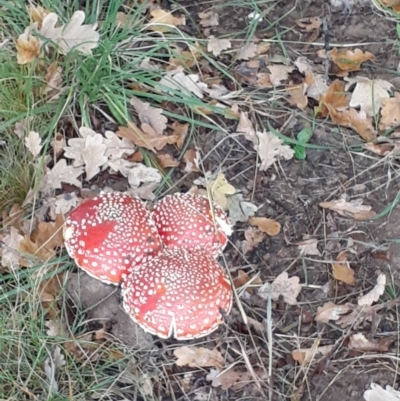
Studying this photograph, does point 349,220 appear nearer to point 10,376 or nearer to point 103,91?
Answer: point 103,91

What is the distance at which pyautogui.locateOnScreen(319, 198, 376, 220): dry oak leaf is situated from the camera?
2.82m

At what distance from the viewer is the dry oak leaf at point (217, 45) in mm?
3223

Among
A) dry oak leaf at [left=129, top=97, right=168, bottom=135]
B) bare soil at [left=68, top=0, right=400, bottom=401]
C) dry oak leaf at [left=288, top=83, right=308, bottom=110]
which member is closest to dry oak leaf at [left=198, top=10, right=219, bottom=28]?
bare soil at [left=68, top=0, right=400, bottom=401]

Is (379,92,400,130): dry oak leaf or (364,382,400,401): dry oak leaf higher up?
(379,92,400,130): dry oak leaf

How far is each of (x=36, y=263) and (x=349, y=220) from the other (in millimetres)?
1300

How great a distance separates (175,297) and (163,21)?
5.23 ft

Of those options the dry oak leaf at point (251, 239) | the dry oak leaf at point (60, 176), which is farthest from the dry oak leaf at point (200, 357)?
the dry oak leaf at point (60, 176)

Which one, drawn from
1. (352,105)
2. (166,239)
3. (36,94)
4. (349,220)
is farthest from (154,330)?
(352,105)

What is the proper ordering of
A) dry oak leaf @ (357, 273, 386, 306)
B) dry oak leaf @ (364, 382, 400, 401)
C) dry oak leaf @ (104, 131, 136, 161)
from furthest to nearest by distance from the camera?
dry oak leaf @ (104, 131, 136, 161), dry oak leaf @ (357, 273, 386, 306), dry oak leaf @ (364, 382, 400, 401)

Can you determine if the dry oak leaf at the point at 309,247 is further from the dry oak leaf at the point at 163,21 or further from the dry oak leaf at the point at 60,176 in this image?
the dry oak leaf at the point at 163,21

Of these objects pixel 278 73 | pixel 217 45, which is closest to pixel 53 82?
pixel 217 45

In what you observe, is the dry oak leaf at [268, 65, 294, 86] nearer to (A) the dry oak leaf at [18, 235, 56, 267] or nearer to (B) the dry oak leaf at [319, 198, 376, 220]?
(B) the dry oak leaf at [319, 198, 376, 220]

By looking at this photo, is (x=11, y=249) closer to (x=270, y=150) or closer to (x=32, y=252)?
(x=32, y=252)

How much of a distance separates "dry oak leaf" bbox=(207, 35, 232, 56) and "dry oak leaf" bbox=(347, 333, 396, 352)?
1509 millimetres
